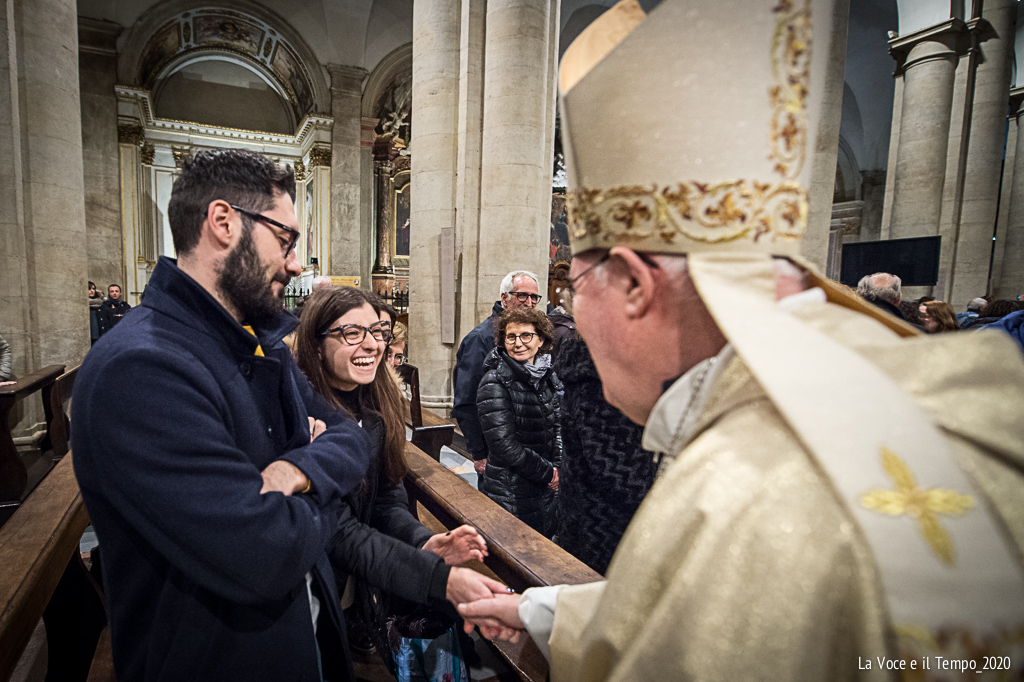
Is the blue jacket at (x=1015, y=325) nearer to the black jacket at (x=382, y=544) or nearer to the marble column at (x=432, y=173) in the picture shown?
the black jacket at (x=382, y=544)

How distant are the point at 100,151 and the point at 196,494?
15.5 metres

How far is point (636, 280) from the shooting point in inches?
32.3

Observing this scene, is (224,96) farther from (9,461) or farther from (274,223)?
(274,223)

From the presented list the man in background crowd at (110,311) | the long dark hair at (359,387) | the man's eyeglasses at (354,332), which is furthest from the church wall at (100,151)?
the man's eyeglasses at (354,332)

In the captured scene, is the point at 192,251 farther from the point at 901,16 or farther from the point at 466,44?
the point at 901,16

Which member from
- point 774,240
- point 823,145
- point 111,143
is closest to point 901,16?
point 823,145

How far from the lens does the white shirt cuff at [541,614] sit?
1.03 m

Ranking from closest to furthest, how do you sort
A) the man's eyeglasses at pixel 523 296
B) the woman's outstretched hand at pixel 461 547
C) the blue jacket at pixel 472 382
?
1. the woman's outstretched hand at pixel 461 547
2. the blue jacket at pixel 472 382
3. the man's eyeglasses at pixel 523 296

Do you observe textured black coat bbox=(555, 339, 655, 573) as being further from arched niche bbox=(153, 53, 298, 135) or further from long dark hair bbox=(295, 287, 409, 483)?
arched niche bbox=(153, 53, 298, 135)

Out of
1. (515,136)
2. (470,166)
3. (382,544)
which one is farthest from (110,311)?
(382,544)

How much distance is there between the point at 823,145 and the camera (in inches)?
184

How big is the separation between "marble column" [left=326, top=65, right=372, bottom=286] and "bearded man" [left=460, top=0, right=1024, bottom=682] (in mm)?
15309

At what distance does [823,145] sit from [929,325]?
71.6 inches

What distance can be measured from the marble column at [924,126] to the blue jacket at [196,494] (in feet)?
34.7
